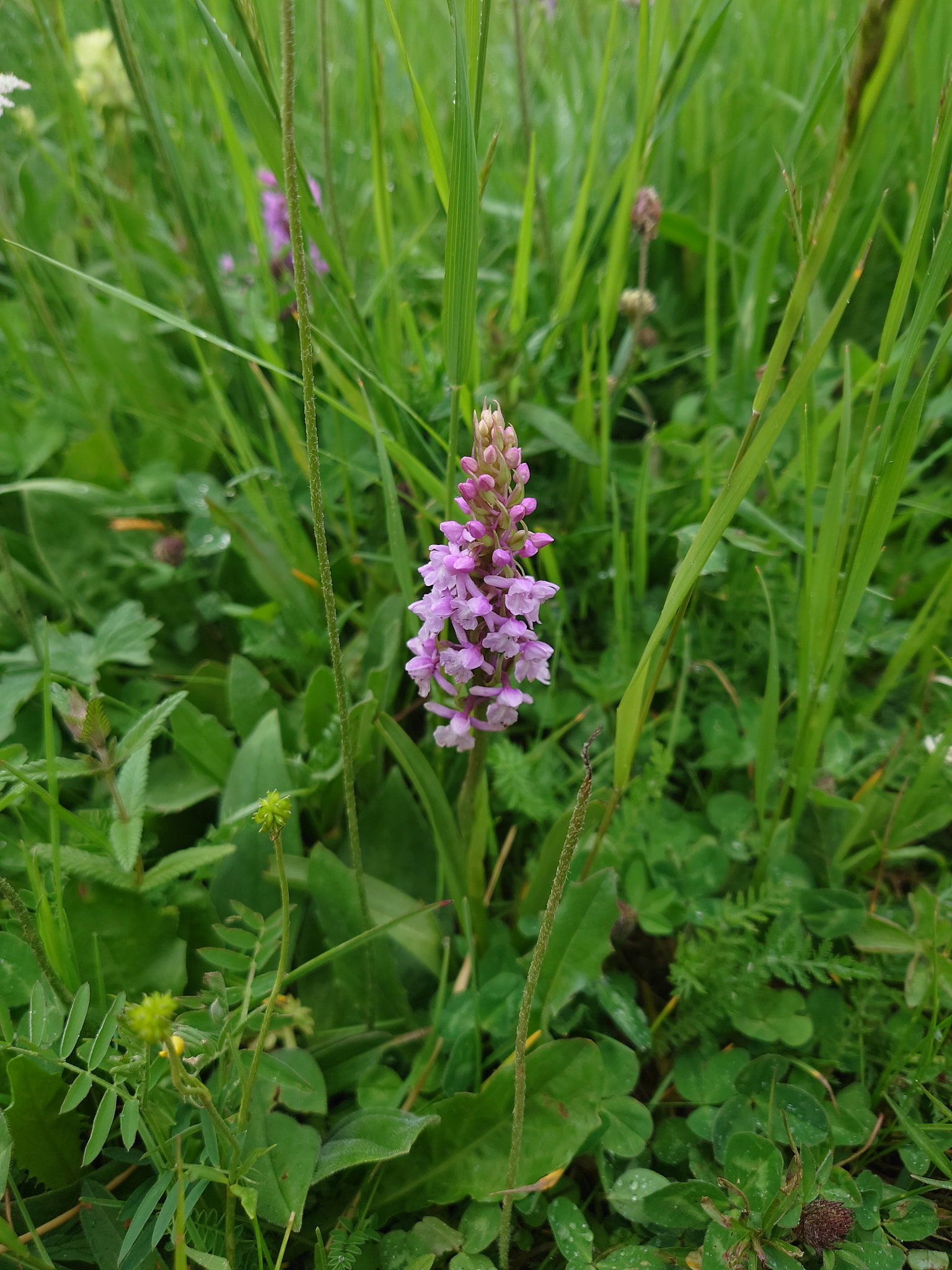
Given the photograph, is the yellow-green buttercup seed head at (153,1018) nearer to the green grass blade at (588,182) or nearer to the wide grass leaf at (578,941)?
the wide grass leaf at (578,941)

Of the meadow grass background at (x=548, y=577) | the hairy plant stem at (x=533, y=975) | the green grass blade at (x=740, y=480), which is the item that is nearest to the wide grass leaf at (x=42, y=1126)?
the meadow grass background at (x=548, y=577)

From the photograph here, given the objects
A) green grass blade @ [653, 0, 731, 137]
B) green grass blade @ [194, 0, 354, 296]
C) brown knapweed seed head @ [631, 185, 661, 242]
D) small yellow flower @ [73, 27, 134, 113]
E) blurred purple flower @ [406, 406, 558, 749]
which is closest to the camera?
blurred purple flower @ [406, 406, 558, 749]

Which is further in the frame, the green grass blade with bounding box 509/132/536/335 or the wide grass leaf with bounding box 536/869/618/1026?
the green grass blade with bounding box 509/132/536/335

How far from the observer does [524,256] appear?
158 centimetres

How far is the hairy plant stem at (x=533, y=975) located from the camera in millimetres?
757

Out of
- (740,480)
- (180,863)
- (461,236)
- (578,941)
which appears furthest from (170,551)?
(740,480)

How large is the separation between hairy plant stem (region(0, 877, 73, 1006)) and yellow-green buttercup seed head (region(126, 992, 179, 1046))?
1.06 ft

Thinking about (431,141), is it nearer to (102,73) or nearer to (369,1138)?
(369,1138)

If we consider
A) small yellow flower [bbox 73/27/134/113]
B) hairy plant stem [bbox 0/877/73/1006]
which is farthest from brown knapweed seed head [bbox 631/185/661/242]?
small yellow flower [bbox 73/27/134/113]

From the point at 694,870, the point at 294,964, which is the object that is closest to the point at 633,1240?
the point at 694,870

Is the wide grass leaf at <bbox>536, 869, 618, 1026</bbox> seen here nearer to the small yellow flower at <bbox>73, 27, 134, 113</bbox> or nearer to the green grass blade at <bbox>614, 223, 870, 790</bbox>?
the green grass blade at <bbox>614, 223, 870, 790</bbox>

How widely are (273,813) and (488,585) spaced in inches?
14.4

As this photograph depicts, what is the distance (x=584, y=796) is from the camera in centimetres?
76

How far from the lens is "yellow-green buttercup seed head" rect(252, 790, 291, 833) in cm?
86
